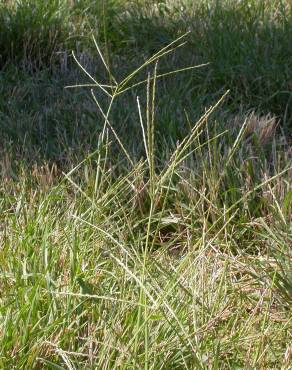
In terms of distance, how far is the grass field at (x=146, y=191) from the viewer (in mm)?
2186

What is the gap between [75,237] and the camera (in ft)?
8.08

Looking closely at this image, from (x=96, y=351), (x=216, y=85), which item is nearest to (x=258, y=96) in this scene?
(x=216, y=85)

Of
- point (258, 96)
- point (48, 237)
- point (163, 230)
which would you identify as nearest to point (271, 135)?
point (258, 96)

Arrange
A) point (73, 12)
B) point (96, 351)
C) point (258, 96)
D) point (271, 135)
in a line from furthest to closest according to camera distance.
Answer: point (73, 12)
point (258, 96)
point (271, 135)
point (96, 351)

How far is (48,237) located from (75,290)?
25 cm

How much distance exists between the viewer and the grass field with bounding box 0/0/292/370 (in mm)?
2186

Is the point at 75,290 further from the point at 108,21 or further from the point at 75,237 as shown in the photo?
the point at 108,21

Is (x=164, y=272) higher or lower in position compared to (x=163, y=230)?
higher

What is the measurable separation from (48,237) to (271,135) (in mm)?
1326

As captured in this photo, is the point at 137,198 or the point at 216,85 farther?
the point at 216,85

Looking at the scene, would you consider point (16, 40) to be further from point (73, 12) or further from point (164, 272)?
point (164, 272)

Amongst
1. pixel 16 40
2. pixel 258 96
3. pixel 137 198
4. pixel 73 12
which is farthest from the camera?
pixel 73 12

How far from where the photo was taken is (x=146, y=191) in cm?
303

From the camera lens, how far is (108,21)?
199 inches
